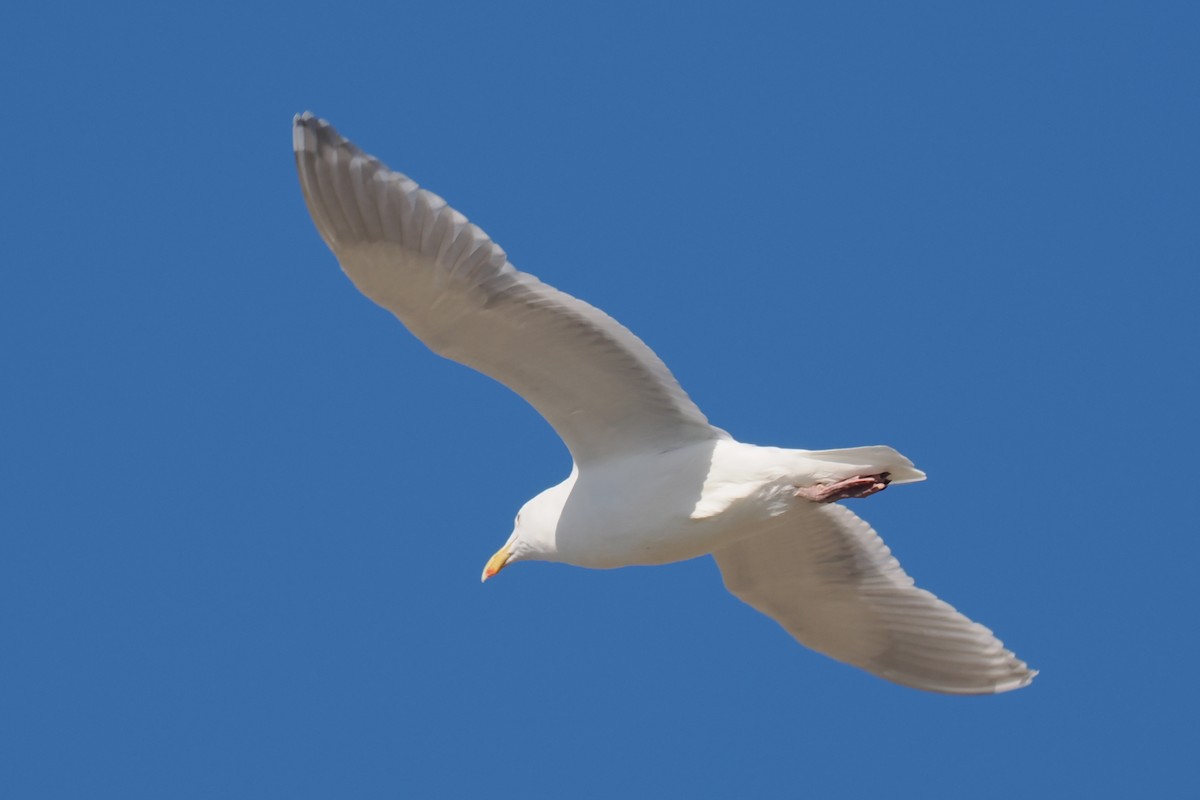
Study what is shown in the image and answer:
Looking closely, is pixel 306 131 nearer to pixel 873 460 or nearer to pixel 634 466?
pixel 634 466

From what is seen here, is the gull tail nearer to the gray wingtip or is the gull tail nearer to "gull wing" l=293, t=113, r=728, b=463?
"gull wing" l=293, t=113, r=728, b=463

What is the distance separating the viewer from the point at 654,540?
9648 millimetres

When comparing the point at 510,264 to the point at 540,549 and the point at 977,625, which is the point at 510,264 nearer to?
the point at 540,549

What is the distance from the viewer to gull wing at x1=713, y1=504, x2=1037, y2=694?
10.6m

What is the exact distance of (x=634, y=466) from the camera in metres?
9.73

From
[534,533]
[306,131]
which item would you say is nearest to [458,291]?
[306,131]

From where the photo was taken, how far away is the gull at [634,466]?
8.84 m

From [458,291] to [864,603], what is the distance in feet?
11.0

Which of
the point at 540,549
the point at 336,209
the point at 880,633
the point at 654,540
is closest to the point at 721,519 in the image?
the point at 654,540

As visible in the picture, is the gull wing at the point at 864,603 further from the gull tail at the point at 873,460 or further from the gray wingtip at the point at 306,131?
the gray wingtip at the point at 306,131

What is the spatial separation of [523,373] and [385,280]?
0.98 m

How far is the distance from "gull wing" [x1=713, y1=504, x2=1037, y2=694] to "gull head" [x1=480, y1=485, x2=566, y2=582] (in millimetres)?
1152

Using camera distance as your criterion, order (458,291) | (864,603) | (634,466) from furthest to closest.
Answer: (864,603), (634,466), (458,291)

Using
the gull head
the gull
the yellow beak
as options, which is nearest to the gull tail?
the gull
